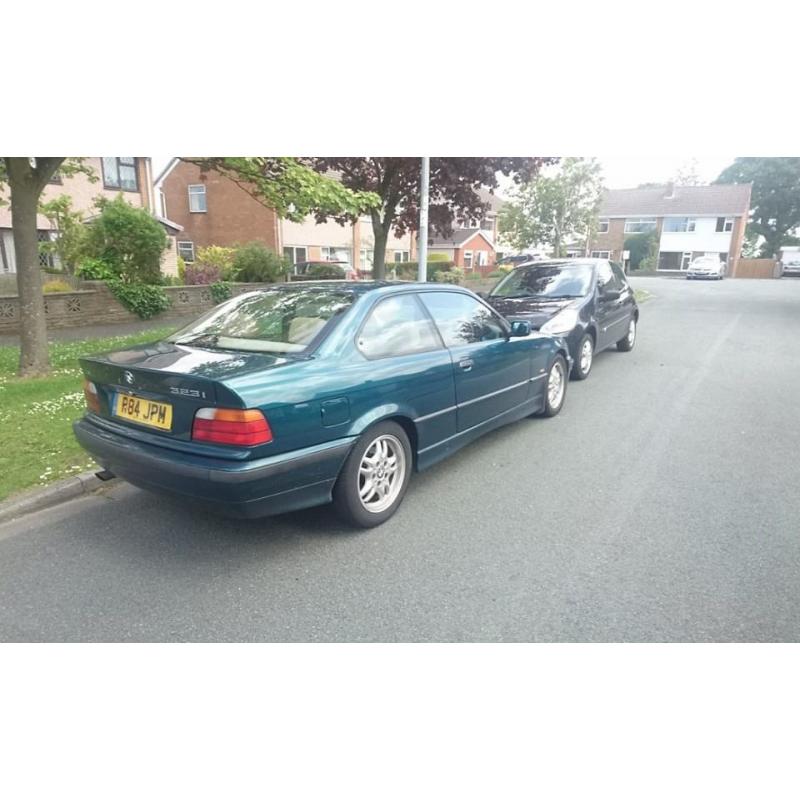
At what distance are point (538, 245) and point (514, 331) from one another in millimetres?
27983

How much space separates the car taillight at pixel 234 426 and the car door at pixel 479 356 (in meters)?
1.74

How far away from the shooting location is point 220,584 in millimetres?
2986

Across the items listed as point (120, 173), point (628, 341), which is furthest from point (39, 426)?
point (120, 173)

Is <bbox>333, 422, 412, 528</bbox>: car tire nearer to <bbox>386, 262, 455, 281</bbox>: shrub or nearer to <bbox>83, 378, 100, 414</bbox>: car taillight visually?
<bbox>83, 378, 100, 414</bbox>: car taillight

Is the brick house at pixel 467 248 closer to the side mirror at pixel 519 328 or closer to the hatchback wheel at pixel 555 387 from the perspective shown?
the hatchback wheel at pixel 555 387

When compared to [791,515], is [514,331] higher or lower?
higher

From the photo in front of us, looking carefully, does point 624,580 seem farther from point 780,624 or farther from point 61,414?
point 61,414

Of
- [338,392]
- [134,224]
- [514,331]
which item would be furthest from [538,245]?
[338,392]

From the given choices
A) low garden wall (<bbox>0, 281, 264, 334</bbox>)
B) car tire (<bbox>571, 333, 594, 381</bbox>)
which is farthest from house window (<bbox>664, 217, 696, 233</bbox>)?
car tire (<bbox>571, 333, 594, 381</bbox>)

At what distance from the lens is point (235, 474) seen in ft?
Result: 9.22

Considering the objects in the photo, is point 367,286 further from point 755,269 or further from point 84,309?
point 755,269

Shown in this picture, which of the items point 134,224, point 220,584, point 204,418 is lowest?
point 220,584

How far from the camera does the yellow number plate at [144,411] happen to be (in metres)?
3.07

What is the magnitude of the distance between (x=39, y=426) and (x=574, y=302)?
Answer: 6.41m
